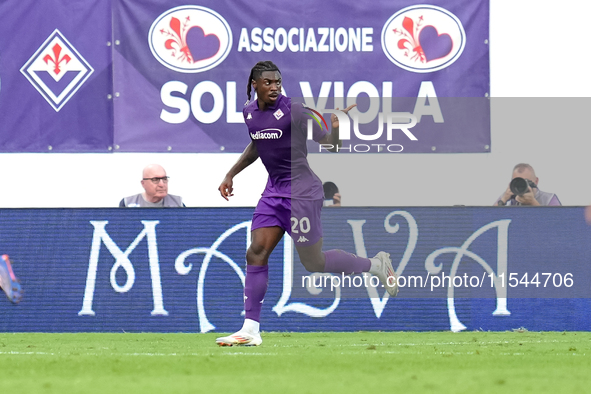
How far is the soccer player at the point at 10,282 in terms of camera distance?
8422 mm

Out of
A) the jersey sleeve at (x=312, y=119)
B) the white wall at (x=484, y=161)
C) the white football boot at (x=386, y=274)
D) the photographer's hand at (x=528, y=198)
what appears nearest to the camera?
the jersey sleeve at (x=312, y=119)

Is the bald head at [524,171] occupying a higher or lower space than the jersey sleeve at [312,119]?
lower

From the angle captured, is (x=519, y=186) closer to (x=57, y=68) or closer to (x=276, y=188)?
(x=276, y=188)

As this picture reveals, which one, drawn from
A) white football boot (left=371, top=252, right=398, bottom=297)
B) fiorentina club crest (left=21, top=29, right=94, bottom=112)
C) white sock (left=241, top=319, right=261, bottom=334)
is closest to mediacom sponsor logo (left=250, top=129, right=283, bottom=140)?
white sock (left=241, top=319, right=261, bottom=334)

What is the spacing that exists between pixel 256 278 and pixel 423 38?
5.41 metres

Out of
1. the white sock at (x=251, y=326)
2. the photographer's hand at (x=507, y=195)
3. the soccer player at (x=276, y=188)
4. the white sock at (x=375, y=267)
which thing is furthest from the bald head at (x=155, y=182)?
the white sock at (x=251, y=326)

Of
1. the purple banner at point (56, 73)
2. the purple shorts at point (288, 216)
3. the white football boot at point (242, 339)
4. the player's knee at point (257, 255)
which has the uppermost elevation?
the purple banner at point (56, 73)

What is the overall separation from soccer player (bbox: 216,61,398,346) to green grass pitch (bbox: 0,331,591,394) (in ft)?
1.30

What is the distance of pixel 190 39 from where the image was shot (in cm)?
1078

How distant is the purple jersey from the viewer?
6.13 meters

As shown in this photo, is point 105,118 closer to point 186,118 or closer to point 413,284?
point 186,118

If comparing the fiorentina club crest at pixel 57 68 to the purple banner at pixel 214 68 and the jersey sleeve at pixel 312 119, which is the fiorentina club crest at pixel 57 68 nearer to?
the purple banner at pixel 214 68

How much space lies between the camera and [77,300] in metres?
8.45

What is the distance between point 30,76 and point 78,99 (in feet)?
2.03
